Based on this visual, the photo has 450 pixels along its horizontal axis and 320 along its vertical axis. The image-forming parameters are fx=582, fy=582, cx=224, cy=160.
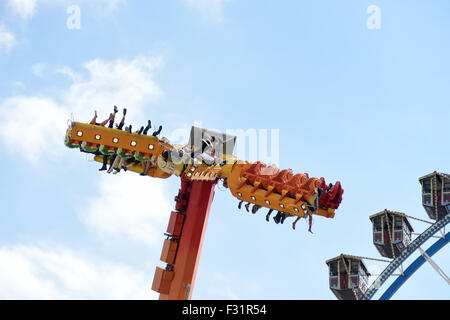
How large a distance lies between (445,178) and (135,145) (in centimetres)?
1642

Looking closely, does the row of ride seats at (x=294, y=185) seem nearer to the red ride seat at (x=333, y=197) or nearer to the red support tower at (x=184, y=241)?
the red ride seat at (x=333, y=197)

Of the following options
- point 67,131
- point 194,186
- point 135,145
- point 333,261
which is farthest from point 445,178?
point 67,131

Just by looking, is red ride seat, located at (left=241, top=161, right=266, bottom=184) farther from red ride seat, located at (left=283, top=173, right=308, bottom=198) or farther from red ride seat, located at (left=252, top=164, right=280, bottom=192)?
red ride seat, located at (left=283, top=173, right=308, bottom=198)

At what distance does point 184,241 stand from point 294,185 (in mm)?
4518

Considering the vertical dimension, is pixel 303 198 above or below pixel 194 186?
below

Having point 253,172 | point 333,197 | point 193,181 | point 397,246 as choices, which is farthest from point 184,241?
point 397,246

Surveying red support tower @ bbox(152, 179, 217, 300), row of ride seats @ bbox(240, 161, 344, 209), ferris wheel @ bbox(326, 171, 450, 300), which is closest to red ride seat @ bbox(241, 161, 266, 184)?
row of ride seats @ bbox(240, 161, 344, 209)

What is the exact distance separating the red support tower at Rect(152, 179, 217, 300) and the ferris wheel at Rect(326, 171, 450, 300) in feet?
38.4

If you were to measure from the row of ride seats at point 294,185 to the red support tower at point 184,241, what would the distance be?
2.34 meters

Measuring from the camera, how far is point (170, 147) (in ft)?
57.0

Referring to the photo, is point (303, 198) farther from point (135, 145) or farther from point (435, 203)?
point (435, 203)

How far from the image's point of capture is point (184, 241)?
727 inches

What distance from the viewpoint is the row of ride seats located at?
1559 centimetres

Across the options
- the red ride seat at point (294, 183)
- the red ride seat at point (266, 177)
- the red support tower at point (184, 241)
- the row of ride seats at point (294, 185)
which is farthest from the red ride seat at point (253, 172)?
the red support tower at point (184, 241)
